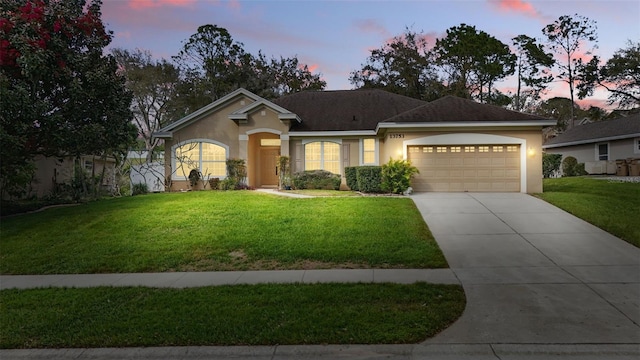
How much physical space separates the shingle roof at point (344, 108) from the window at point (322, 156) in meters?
0.84

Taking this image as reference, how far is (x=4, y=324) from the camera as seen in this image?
5.13 metres

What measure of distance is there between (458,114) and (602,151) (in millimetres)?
16814

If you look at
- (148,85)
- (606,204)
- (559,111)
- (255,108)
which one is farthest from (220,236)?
(559,111)

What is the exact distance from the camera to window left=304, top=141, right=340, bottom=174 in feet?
64.4

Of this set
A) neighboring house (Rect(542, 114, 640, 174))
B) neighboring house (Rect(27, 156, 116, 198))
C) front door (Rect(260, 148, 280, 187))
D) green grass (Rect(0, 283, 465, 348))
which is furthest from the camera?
neighboring house (Rect(542, 114, 640, 174))

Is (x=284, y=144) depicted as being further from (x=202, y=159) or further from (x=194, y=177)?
(x=194, y=177)

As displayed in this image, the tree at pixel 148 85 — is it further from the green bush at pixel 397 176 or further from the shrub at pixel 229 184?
the green bush at pixel 397 176

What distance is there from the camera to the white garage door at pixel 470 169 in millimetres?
16203

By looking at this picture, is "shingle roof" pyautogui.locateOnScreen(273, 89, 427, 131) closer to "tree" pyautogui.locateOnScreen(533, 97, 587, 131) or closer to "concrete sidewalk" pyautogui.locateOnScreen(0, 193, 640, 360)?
"concrete sidewalk" pyautogui.locateOnScreen(0, 193, 640, 360)

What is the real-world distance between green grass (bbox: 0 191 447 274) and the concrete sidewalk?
64cm

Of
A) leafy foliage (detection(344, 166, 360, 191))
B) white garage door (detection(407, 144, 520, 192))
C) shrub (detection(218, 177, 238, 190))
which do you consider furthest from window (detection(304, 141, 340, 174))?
white garage door (detection(407, 144, 520, 192))

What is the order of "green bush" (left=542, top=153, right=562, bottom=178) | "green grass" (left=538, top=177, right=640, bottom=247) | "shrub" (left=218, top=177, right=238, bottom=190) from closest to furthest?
"green grass" (left=538, top=177, right=640, bottom=247) < "shrub" (left=218, top=177, right=238, bottom=190) < "green bush" (left=542, top=153, right=562, bottom=178)

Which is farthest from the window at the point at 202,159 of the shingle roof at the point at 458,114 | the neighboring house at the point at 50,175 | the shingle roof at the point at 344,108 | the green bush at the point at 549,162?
the green bush at the point at 549,162

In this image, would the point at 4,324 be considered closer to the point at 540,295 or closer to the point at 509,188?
the point at 540,295
